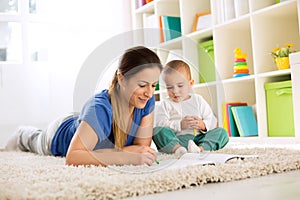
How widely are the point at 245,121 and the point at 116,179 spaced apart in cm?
160

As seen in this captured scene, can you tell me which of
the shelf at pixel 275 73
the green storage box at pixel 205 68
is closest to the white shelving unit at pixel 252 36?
the shelf at pixel 275 73

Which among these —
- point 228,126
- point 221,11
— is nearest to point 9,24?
point 221,11

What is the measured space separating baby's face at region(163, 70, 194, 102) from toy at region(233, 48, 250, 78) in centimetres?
136

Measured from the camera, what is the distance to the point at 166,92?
1.11m

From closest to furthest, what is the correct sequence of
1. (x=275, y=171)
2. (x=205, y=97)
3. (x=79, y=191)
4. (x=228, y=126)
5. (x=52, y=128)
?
1. (x=79, y=191)
2. (x=275, y=171)
3. (x=205, y=97)
4. (x=52, y=128)
5. (x=228, y=126)

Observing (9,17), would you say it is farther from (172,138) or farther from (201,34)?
(172,138)

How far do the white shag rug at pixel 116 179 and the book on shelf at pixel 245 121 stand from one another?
119 cm

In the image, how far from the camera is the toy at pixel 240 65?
2.41 m

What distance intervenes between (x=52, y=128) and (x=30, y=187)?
3.13ft

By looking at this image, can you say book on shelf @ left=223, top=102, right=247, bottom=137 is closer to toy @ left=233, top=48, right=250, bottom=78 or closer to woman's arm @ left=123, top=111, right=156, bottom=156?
toy @ left=233, top=48, right=250, bottom=78

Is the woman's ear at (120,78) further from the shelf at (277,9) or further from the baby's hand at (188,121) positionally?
the shelf at (277,9)

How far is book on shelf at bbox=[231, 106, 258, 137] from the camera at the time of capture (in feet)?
7.64

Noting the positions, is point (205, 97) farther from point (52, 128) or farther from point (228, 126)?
point (228, 126)

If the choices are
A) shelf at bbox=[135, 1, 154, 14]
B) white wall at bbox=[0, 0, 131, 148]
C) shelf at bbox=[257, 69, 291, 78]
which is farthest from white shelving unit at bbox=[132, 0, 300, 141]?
white wall at bbox=[0, 0, 131, 148]
